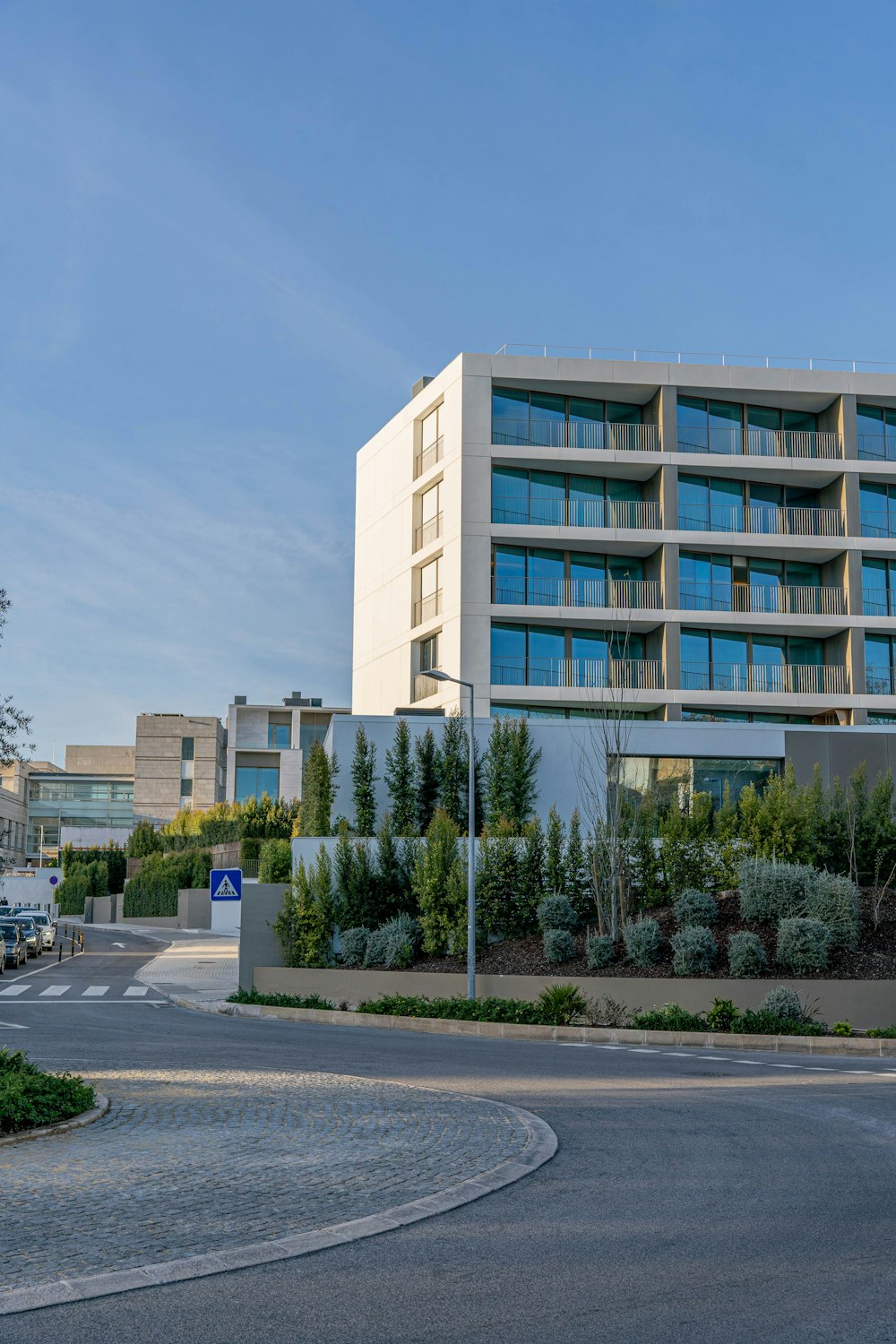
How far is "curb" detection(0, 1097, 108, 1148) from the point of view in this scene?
1034 centimetres

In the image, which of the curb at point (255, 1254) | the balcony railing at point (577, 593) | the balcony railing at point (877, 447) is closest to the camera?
the curb at point (255, 1254)

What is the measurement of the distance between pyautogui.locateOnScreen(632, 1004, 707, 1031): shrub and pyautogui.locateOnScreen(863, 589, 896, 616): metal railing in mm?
25913

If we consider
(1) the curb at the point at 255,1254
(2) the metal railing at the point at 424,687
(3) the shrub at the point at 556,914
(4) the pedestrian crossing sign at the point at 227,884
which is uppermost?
(2) the metal railing at the point at 424,687

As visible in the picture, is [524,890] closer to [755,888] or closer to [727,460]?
[755,888]

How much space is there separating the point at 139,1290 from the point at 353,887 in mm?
25963

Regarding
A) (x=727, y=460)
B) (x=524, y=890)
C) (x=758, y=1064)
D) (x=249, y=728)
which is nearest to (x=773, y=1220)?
(x=758, y=1064)

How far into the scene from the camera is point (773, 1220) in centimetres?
800

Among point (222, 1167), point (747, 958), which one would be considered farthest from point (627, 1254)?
point (747, 958)

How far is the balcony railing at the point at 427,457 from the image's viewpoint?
46.2m

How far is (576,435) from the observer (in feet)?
148

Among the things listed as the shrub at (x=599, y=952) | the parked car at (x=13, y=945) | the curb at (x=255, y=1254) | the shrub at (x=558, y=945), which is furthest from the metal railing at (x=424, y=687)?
the curb at (x=255, y=1254)

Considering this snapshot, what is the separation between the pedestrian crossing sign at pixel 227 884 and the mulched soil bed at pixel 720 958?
4.96 meters

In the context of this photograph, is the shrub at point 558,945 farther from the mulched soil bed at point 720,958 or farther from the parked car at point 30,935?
the parked car at point 30,935

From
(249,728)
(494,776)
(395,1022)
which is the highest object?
(249,728)
